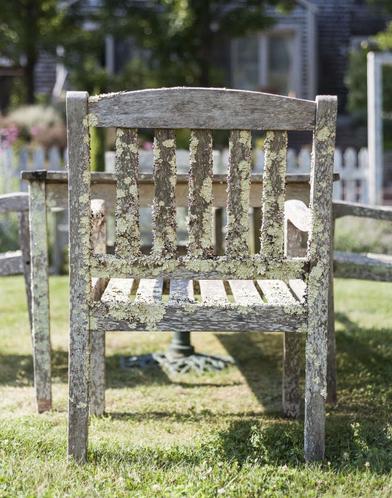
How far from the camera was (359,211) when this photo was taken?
4.12m

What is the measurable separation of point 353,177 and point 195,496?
8.48 metres

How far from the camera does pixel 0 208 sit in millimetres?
4180

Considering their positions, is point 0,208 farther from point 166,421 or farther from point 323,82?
point 323,82

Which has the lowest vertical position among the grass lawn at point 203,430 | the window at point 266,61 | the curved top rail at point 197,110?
the grass lawn at point 203,430

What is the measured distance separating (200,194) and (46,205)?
3.42 feet

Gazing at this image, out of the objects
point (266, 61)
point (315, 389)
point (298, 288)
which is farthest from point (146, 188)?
point (266, 61)

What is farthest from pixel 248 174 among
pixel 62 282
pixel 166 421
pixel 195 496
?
pixel 62 282

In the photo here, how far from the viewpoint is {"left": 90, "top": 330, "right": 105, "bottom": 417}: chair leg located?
143 inches

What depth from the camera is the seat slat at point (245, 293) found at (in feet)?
10.1

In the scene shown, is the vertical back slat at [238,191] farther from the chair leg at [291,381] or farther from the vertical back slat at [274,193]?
the chair leg at [291,381]

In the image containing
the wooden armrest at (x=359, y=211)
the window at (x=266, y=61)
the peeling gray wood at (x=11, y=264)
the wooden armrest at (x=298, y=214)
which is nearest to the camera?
the wooden armrest at (x=298, y=214)

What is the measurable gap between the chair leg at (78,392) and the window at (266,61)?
1620 cm

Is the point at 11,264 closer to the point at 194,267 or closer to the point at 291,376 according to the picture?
the point at 291,376

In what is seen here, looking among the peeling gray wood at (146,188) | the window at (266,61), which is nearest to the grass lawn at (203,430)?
the peeling gray wood at (146,188)
